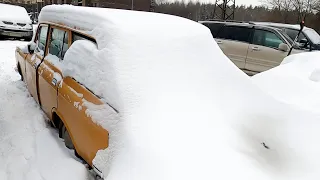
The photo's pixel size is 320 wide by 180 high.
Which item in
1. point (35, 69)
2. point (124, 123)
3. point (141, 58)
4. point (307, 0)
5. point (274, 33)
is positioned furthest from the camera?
point (307, 0)

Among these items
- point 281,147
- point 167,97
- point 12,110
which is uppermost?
point 167,97

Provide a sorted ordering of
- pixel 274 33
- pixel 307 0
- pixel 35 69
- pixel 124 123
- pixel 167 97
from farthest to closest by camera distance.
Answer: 1. pixel 307 0
2. pixel 274 33
3. pixel 35 69
4. pixel 167 97
5. pixel 124 123

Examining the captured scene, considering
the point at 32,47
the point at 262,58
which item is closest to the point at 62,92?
the point at 32,47

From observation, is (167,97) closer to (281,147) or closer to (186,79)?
(186,79)

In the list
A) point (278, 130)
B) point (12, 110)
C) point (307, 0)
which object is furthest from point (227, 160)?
point (307, 0)

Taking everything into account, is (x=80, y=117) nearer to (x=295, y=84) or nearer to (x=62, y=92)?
(x=62, y=92)

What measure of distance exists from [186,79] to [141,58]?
1.43ft

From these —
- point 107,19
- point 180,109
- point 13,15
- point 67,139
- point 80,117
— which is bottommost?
point 67,139

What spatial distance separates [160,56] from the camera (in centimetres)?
285

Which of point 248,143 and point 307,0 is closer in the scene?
point 248,143

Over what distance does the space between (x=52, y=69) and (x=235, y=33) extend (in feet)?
23.3

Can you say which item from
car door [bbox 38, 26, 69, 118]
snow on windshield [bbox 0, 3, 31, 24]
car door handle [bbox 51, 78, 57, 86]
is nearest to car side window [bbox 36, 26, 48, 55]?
car door [bbox 38, 26, 69, 118]

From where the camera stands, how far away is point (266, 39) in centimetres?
900

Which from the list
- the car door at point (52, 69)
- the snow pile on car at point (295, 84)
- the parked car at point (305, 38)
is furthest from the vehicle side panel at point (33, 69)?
the parked car at point (305, 38)
